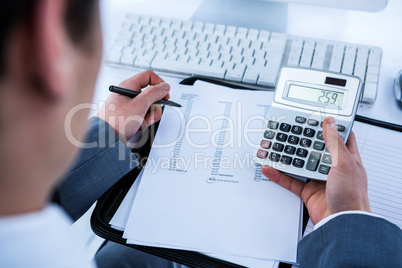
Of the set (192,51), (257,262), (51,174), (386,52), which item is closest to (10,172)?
(51,174)

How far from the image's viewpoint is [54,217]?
0.30 metres

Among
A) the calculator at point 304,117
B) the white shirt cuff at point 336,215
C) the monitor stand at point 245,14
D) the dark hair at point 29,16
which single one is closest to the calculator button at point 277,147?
the calculator at point 304,117

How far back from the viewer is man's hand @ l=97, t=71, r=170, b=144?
62cm

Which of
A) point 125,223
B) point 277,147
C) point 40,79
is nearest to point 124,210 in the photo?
point 125,223

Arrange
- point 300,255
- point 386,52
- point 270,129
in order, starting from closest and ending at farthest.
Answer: point 300,255 → point 270,129 → point 386,52

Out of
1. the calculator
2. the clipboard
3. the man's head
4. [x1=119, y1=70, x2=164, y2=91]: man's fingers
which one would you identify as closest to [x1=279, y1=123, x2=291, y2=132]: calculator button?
the calculator

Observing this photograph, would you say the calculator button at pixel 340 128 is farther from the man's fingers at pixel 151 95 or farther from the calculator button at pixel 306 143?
the man's fingers at pixel 151 95

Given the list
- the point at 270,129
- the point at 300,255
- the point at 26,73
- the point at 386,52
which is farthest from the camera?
the point at 386,52

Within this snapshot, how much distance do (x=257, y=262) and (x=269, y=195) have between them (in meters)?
0.09

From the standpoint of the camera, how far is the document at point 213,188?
1.63 ft

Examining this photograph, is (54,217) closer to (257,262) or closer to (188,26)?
(257,262)

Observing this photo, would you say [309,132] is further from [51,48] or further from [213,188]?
[51,48]

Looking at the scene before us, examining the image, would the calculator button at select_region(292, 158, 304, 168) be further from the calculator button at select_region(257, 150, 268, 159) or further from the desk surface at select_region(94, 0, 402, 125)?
the desk surface at select_region(94, 0, 402, 125)

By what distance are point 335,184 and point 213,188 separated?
6.2 inches
